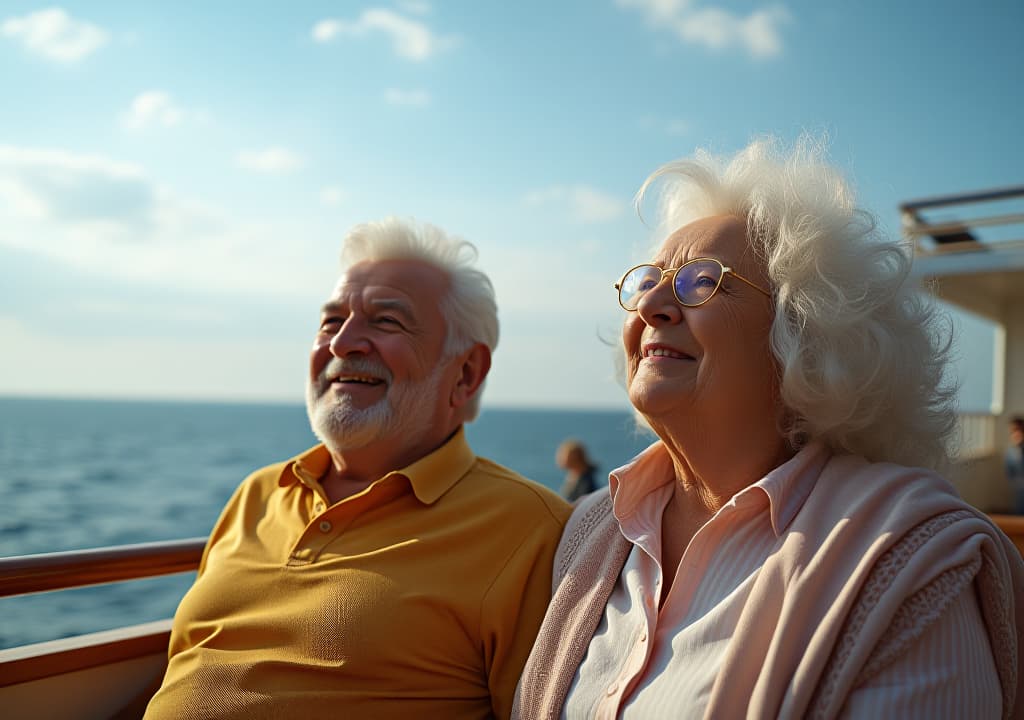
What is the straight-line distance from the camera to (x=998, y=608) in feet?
4.36

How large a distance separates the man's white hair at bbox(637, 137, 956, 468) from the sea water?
0.66 m

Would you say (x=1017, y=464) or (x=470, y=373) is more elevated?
(x=470, y=373)

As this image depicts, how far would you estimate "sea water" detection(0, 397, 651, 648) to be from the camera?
17.4 m

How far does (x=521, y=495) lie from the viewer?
7.47 ft

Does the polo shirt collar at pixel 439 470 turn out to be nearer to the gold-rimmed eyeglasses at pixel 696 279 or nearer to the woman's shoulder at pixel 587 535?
the woman's shoulder at pixel 587 535

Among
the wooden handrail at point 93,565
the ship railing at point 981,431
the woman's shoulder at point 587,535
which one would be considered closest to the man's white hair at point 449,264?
Answer: the woman's shoulder at point 587,535

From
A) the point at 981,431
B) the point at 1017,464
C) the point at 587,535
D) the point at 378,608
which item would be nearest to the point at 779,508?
the point at 587,535

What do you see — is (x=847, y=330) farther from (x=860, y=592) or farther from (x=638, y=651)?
(x=638, y=651)

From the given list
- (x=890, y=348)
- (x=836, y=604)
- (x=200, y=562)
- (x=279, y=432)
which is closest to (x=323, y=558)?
(x=200, y=562)

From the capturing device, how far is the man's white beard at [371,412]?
2422 mm

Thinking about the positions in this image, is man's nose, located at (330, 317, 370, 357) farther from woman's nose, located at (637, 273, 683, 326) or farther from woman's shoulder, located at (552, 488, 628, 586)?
woman's nose, located at (637, 273, 683, 326)

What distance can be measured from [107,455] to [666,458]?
187ft

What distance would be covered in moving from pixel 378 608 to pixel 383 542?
214 mm

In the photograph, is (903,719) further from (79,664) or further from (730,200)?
(79,664)
